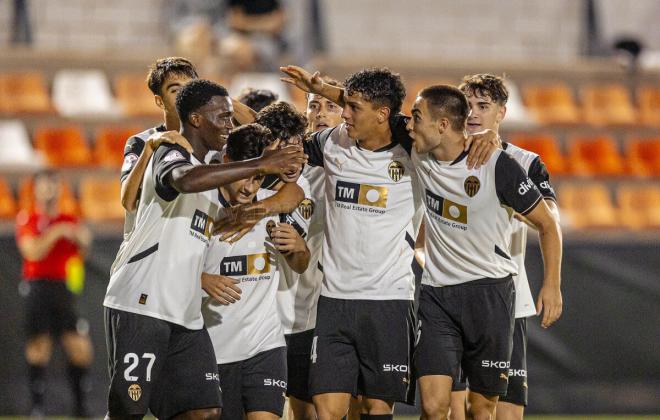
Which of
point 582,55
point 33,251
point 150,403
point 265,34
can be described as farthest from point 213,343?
point 582,55

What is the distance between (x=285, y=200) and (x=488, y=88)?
1610 millimetres

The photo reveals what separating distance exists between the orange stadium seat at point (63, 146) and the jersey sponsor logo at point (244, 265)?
786 cm

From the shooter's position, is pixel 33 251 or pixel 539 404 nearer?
pixel 33 251

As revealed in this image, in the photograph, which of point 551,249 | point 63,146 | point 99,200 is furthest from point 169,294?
point 63,146

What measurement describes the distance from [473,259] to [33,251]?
5.57m

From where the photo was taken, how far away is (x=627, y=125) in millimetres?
15828

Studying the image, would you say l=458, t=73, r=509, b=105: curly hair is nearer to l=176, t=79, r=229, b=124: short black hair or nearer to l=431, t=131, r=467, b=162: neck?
l=431, t=131, r=467, b=162: neck

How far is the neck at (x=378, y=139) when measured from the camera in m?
6.39

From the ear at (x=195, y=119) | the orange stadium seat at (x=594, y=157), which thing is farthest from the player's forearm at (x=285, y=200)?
the orange stadium seat at (x=594, y=157)

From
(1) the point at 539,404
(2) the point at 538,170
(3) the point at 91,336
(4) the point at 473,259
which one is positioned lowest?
(1) the point at 539,404

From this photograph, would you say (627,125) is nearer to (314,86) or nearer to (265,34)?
(265,34)

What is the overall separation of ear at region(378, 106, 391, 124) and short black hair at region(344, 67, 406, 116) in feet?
0.08

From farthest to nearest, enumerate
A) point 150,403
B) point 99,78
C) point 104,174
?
point 99,78 < point 104,174 < point 150,403

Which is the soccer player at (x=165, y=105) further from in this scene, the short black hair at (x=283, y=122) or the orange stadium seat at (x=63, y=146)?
the orange stadium seat at (x=63, y=146)
